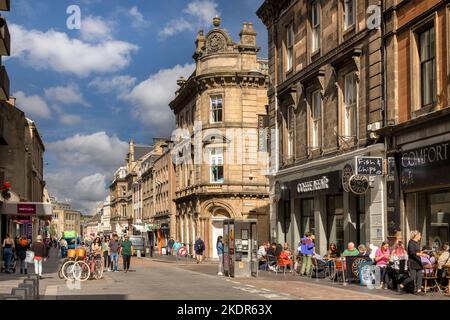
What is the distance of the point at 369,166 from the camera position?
23062 mm

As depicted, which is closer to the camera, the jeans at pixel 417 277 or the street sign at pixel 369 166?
the jeans at pixel 417 277

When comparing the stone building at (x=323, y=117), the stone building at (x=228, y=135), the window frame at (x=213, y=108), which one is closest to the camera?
the stone building at (x=323, y=117)

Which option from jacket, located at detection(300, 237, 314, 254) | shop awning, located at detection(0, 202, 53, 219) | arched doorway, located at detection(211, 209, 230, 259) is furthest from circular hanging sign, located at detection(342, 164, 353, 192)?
arched doorway, located at detection(211, 209, 230, 259)

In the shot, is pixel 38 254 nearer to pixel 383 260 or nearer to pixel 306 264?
pixel 306 264

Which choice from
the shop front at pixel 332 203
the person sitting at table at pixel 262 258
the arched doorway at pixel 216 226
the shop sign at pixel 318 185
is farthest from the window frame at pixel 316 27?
the arched doorway at pixel 216 226

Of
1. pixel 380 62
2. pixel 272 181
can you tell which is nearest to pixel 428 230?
pixel 380 62

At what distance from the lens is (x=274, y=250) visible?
31812 mm

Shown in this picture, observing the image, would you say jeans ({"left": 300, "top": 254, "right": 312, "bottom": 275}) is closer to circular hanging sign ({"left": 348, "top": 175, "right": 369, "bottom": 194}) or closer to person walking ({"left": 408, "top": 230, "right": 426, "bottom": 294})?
circular hanging sign ({"left": 348, "top": 175, "right": 369, "bottom": 194})

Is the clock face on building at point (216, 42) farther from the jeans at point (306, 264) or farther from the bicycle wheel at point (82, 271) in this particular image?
the bicycle wheel at point (82, 271)

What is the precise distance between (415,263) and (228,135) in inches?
1418

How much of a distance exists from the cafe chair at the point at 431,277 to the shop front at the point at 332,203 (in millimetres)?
4369

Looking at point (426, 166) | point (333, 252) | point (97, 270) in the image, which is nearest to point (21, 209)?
point (97, 270)

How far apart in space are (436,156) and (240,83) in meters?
35.0

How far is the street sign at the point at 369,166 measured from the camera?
901 inches
